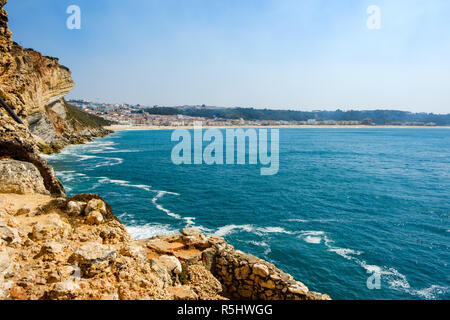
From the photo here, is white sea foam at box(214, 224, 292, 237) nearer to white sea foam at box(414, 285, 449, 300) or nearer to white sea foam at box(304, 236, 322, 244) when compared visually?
white sea foam at box(304, 236, 322, 244)

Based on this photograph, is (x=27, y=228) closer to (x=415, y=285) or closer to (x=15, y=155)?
(x=15, y=155)

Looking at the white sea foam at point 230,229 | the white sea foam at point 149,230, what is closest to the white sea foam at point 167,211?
the white sea foam at point 149,230

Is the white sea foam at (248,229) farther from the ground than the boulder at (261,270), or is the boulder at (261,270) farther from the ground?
the boulder at (261,270)

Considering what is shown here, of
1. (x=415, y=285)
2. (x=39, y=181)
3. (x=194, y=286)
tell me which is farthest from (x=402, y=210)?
(x=39, y=181)

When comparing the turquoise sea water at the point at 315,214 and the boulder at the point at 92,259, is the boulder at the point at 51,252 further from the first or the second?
the turquoise sea water at the point at 315,214

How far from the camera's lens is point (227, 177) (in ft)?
129

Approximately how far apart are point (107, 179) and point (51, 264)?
3120cm

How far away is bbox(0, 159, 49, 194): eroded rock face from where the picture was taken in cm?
1289

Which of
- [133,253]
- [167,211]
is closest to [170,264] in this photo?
[133,253]

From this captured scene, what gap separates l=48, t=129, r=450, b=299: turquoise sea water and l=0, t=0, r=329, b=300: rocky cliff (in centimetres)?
624

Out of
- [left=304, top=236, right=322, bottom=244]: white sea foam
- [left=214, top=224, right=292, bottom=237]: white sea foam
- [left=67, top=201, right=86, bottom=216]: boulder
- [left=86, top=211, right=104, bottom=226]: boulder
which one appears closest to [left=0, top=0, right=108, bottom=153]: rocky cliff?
[left=67, top=201, right=86, bottom=216]: boulder

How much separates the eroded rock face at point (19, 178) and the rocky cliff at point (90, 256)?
1.5 inches

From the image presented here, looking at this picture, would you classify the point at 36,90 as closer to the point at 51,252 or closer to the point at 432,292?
the point at 51,252

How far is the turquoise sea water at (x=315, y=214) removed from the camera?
15664 millimetres
